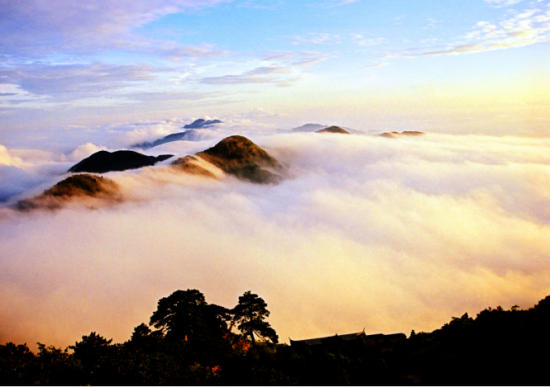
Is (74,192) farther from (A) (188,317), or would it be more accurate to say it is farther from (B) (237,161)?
(A) (188,317)

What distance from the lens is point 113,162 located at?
14162 centimetres

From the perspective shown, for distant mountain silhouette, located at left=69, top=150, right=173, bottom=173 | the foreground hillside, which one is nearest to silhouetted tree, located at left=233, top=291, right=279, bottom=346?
the foreground hillside

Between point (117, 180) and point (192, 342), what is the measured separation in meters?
102

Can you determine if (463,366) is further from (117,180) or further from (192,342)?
(117,180)

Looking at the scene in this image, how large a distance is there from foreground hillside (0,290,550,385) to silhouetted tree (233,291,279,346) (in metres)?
0.07

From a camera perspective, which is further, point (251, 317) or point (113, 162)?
point (113, 162)

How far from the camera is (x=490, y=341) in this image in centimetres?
2211

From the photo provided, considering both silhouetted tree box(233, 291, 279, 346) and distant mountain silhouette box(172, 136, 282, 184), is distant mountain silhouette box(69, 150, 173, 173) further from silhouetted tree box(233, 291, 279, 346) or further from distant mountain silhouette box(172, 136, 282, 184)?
silhouetted tree box(233, 291, 279, 346)

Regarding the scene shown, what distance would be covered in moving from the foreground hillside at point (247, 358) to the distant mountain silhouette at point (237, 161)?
105 meters

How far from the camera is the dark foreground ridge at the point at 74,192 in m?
97.9

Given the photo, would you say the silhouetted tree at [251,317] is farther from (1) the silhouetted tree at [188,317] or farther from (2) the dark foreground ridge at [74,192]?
(2) the dark foreground ridge at [74,192]

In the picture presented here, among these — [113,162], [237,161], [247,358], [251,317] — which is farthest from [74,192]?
[247,358]

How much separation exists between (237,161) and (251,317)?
112 metres

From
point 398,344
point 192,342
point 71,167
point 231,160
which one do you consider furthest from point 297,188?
point 192,342
